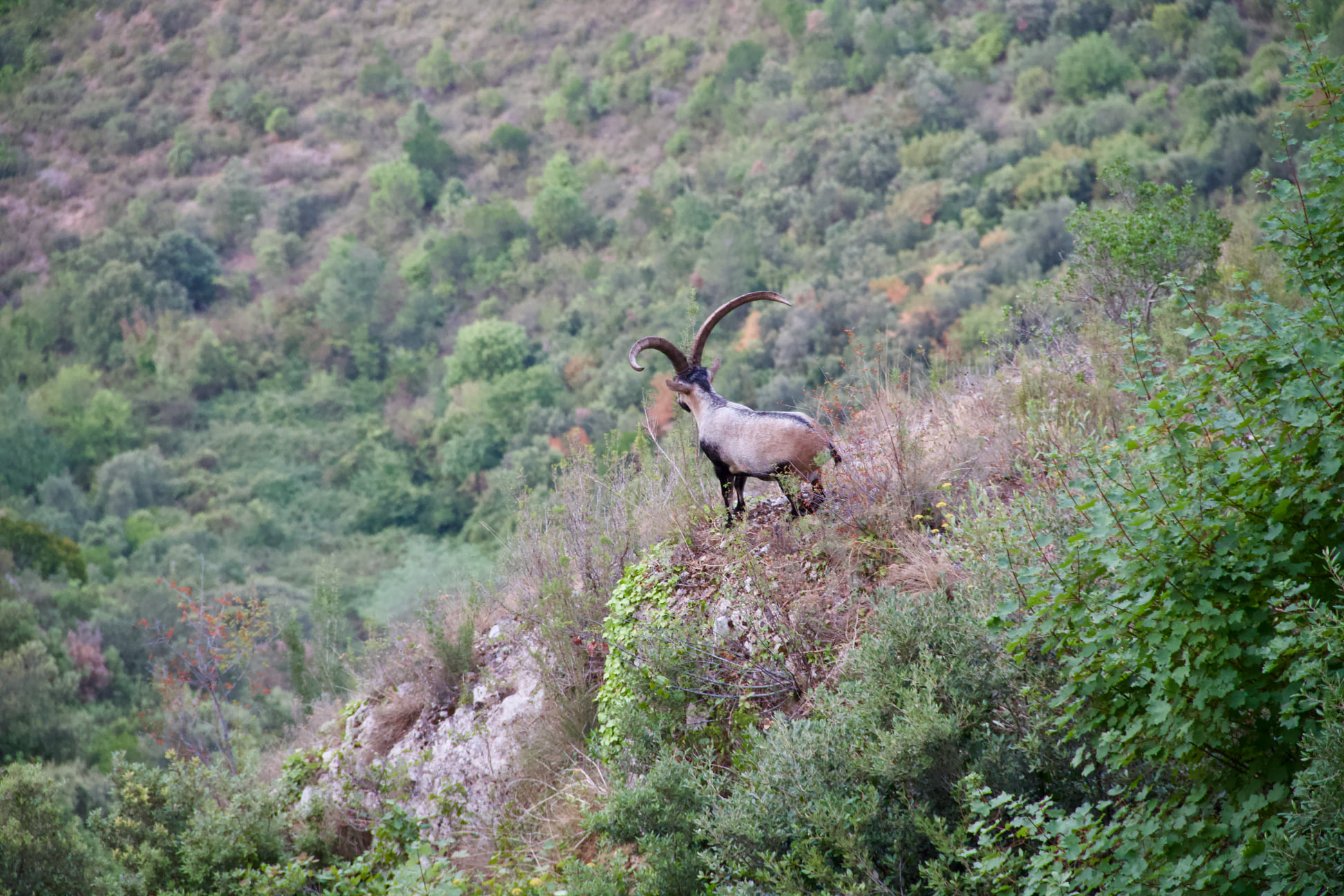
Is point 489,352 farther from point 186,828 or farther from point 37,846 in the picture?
point 186,828

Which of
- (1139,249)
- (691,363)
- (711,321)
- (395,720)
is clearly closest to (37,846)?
(395,720)

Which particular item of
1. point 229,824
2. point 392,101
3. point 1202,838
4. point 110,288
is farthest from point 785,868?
point 392,101

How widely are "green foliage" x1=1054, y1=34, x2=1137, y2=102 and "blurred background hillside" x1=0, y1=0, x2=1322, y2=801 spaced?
91 millimetres

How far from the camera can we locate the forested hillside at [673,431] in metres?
2.19

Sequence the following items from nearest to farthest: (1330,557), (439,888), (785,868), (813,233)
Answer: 1. (1330,557)
2. (785,868)
3. (439,888)
4. (813,233)

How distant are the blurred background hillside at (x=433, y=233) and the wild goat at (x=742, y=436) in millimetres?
6484

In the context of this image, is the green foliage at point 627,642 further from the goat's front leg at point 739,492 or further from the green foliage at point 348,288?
the green foliage at point 348,288

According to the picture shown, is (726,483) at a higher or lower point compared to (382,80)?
higher

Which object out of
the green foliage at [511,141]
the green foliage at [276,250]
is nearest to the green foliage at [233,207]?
the green foliage at [276,250]

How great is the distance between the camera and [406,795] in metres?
5.19

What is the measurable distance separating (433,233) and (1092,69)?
72.5 feet

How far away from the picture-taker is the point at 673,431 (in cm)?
588

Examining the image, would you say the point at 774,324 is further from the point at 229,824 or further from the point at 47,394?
the point at 47,394

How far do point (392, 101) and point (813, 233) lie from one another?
23110mm
